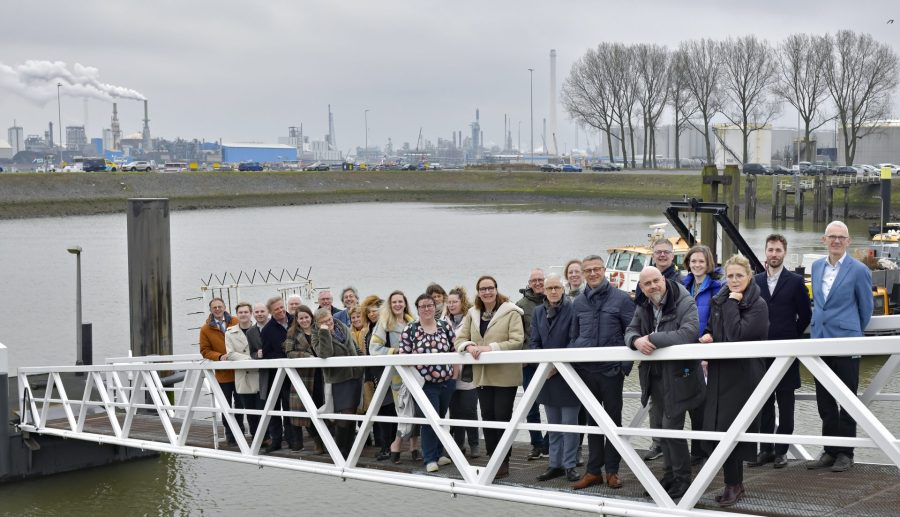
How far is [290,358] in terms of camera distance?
9359 millimetres

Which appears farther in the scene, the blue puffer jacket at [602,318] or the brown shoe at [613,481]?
the brown shoe at [613,481]

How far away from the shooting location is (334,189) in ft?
300

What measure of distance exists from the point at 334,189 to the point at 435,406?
83.8 meters

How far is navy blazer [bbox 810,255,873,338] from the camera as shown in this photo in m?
7.21

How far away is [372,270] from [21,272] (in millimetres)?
12677

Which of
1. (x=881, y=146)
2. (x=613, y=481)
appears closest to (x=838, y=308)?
(x=613, y=481)

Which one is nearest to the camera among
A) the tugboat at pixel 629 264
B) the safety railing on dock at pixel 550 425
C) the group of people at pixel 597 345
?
the safety railing on dock at pixel 550 425

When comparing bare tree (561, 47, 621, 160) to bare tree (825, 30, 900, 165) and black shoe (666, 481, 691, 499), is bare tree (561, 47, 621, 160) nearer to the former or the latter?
bare tree (825, 30, 900, 165)

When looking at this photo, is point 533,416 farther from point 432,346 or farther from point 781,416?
point 781,416

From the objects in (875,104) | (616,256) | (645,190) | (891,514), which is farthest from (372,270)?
(875,104)

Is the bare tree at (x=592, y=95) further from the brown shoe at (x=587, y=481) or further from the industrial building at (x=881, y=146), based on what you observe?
the brown shoe at (x=587, y=481)

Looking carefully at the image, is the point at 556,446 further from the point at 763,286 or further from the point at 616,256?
the point at 616,256

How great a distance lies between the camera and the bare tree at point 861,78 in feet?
272

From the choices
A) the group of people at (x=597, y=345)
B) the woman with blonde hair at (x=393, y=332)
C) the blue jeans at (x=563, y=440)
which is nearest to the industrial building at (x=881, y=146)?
the group of people at (x=597, y=345)
